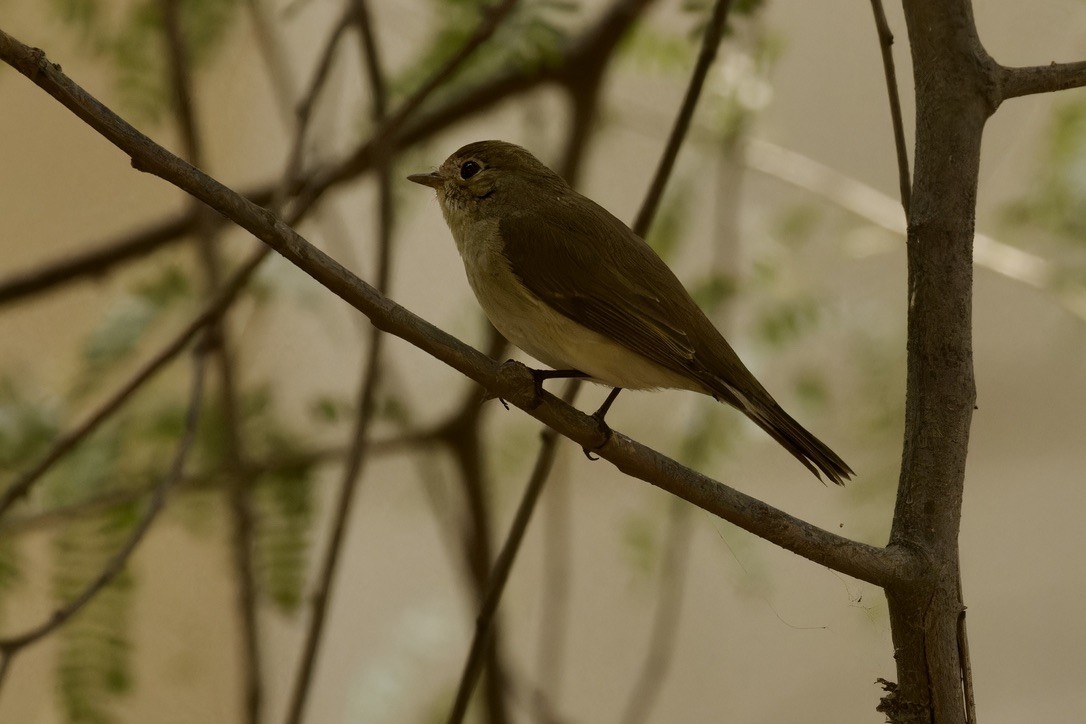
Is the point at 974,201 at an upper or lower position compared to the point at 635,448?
upper

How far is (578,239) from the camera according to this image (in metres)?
2.71

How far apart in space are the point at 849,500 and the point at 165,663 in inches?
97.7

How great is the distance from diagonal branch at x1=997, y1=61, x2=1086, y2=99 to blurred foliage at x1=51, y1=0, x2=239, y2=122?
2554mm

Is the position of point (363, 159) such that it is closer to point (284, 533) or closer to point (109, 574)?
point (284, 533)

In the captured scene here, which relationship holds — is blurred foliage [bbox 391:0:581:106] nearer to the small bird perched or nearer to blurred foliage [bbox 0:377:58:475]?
the small bird perched

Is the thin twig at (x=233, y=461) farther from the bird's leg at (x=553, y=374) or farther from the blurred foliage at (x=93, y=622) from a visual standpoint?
the bird's leg at (x=553, y=374)

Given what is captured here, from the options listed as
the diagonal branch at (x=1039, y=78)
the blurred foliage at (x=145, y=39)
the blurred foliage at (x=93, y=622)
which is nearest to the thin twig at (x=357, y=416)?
the blurred foliage at (x=93, y=622)

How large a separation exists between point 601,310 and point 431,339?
36.7 inches

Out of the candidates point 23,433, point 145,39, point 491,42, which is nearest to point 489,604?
point 23,433

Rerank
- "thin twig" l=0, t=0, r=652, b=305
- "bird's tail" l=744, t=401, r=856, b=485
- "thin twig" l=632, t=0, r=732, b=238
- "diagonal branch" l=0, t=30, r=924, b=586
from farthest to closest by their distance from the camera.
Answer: "thin twig" l=0, t=0, r=652, b=305 → "thin twig" l=632, t=0, r=732, b=238 → "bird's tail" l=744, t=401, r=856, b=485 → "diagonal branch" l=0, t=30, r=924, b=586

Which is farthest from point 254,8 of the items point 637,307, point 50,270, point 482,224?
point 637,307

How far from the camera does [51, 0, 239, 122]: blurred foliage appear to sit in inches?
138

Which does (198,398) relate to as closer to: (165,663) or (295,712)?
(295,712)

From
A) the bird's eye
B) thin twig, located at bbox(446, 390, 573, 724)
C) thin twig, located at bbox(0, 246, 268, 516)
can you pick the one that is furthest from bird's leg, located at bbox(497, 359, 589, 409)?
the bird's eye
